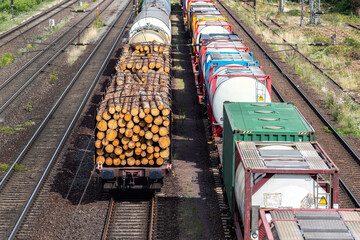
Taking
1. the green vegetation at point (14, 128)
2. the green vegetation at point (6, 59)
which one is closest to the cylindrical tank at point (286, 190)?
the green vegetation at point (14, 128)

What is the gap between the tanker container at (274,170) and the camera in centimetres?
1108

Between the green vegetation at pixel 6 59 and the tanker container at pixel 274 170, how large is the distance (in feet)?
78.2

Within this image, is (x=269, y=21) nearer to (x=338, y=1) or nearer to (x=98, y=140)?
(x=338, y=1)

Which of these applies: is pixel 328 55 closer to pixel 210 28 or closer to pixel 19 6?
pixel 210 28

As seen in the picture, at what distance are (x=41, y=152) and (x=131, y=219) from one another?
21.3ft

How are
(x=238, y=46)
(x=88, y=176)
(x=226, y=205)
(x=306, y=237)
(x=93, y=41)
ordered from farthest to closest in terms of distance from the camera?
(x=93, y=41)
(x=238, y=46)
(x=88, y=176)
(x=226, y=205)
(x=306, y=237)

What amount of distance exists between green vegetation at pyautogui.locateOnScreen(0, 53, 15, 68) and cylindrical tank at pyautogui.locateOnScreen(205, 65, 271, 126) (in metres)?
19.8

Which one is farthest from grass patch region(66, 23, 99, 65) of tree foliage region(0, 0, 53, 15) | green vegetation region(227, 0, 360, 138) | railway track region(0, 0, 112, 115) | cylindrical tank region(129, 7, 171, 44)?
green vegetation region(227, 0, 360, 138)

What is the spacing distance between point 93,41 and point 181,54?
775cm

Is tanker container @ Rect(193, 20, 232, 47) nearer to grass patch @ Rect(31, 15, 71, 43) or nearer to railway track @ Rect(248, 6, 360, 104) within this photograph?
railway track @ Rect(248, 6, 360, 104)

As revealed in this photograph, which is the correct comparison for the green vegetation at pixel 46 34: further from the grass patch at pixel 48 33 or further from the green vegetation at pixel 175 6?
the green vegetation at pixel 175 6

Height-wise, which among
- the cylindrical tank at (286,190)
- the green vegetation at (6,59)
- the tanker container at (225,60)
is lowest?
the green vegetation at (6,59)

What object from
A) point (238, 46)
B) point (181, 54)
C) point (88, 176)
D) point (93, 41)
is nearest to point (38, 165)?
point (88, 176)

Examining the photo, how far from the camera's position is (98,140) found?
1462 cm
